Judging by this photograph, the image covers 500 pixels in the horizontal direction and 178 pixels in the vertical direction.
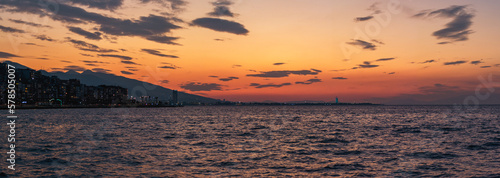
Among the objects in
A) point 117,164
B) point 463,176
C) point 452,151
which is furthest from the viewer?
point 452,151

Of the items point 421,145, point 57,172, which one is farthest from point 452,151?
point 57,172

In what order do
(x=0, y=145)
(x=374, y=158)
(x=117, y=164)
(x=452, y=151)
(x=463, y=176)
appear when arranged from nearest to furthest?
(x=463, y=176), (x=117, y=164), (x=374, y=158), (x=452, y=151), (x=0, y=145)

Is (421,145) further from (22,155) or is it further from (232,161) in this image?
(22,155)

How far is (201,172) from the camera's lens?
27.4 meters

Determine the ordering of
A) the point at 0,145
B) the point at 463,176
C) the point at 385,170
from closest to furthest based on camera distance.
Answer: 1. the point at 463,176
2. the point at 385,170
3. the point at 0,145

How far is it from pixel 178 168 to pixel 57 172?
31.3 ft

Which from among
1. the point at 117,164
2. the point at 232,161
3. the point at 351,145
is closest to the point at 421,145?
the point at 351,145

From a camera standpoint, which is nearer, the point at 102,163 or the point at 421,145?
the point at 102,163

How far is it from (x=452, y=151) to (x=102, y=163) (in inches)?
1504

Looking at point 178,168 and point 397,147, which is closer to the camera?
point 178,168

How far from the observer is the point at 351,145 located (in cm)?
4619

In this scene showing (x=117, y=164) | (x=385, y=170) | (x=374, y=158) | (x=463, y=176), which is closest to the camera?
(x=463, y=176)

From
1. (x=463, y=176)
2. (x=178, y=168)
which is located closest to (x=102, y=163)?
(x=178, y=168)

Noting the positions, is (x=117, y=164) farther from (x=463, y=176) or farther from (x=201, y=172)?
(x=463, y=176)
